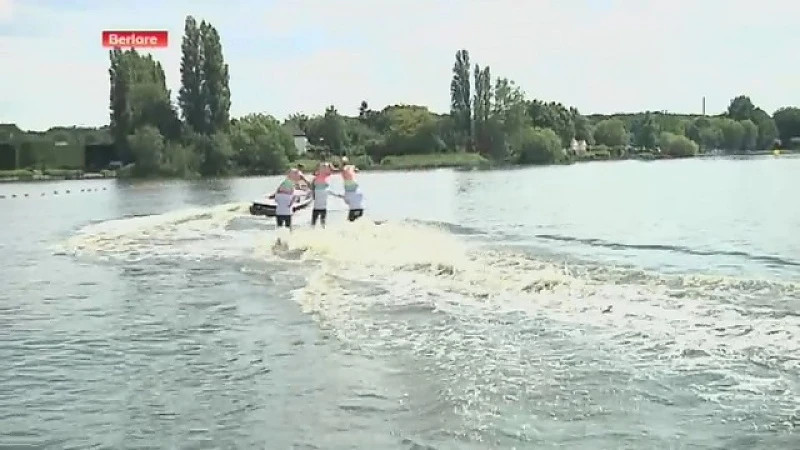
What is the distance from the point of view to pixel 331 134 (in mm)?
143125

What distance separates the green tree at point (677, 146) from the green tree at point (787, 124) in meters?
30.7

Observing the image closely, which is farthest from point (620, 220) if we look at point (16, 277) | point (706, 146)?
point (706, 146)

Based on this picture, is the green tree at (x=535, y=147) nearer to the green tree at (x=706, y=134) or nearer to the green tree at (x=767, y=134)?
the green tree at (x=706, y=134)

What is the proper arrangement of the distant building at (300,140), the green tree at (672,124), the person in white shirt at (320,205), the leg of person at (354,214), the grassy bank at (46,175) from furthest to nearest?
the green tree at (672,124), the distant building at (300,140), the grassy bank at (46,175), the leg of person at (354,214), the person in white shirt at (320,205)

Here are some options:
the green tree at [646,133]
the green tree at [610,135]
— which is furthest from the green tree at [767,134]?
the green tree at [610,135]

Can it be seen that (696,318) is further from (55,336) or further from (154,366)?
(55,336)

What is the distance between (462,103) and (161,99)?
45390mm

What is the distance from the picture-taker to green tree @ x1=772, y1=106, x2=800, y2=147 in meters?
191

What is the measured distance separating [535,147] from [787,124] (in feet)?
260

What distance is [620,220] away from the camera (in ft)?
114

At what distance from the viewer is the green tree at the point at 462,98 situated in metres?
130

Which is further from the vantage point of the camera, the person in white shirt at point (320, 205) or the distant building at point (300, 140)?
the distant building at point (300, 140)

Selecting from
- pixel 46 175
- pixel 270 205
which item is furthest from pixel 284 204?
pixel 46 175

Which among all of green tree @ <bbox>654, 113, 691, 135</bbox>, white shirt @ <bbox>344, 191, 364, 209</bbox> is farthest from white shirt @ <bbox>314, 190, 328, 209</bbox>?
green tree @ <bbox>654, 113, 691, 135</bbox>
